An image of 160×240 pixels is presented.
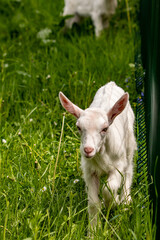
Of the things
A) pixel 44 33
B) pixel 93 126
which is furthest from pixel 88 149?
pixel 44 33

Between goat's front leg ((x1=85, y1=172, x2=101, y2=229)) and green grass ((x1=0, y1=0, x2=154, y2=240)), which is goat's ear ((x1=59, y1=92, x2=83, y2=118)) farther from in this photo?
goat's front leg ((x1=85, y1=172, x2=101, y2=229))

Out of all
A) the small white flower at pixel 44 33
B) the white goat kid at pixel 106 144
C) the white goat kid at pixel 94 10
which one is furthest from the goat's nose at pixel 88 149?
the white goat kid at pixel 94 10

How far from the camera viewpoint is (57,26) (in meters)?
6.61

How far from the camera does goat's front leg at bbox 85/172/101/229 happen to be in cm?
316

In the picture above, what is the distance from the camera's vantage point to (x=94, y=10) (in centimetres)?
730

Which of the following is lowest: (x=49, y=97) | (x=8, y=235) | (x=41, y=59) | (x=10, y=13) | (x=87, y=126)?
(x=8, y=235)

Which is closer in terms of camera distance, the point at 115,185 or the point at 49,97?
the point at 115,185

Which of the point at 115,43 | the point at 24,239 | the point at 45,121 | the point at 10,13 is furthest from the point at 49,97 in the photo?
the point at 10,13

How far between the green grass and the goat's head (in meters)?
0.36

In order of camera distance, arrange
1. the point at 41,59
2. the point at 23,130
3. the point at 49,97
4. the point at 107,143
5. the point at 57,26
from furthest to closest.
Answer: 1. the point at 57,26
2. the point at 41,59
3. the point at 49,97
4. the point at 23,130
5. the point at 107,143

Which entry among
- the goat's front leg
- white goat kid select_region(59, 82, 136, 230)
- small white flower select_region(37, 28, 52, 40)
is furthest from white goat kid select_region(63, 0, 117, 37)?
the goat's front leg

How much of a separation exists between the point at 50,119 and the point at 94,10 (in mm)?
3344

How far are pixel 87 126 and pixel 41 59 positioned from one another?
2.99 meters

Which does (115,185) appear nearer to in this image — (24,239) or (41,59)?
(24,239)
